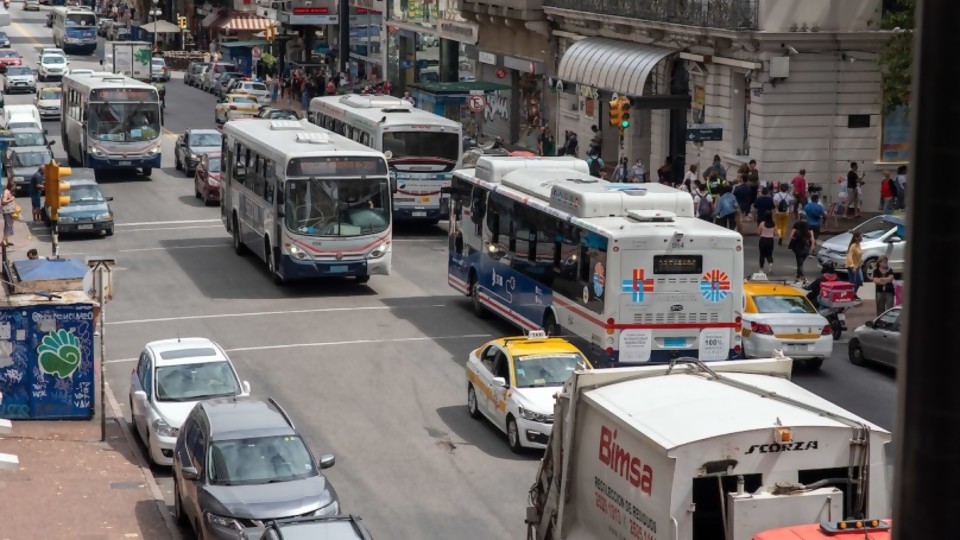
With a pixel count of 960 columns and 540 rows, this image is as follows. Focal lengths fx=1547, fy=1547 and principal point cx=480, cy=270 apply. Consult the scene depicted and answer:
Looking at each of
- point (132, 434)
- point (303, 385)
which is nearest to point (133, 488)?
point (132, 434)

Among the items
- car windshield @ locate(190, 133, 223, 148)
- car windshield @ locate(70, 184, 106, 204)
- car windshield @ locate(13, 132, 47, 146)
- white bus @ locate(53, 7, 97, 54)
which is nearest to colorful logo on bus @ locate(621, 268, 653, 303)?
car windshield @ locate(70, 184, 106, 204)

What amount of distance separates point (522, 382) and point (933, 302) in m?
18.6

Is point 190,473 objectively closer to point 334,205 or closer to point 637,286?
point 637,286

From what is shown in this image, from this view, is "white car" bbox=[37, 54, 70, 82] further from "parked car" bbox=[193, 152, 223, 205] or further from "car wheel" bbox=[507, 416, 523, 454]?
"car wheel" bbox=[507, 416, 523, 454]

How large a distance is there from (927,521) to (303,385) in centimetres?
2278

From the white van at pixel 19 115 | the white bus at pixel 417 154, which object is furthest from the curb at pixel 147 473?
the white van at pixel 19 115

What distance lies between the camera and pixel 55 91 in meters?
73.7

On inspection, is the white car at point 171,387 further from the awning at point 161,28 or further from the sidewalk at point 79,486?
the awning at point 161,28

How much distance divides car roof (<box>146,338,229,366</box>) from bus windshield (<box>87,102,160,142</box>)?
29995mm

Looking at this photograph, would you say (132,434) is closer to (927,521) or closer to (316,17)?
(927,521)

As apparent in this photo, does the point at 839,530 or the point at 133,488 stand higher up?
the point at 839,530

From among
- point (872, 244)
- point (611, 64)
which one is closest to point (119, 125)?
point (611, 64)

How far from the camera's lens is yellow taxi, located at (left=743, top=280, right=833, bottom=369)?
26.3 meters

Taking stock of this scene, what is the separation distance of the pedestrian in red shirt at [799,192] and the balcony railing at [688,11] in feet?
15.4
